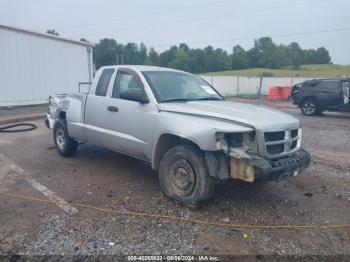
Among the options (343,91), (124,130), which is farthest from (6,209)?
(343,91)

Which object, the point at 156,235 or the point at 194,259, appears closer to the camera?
the point at 194,259

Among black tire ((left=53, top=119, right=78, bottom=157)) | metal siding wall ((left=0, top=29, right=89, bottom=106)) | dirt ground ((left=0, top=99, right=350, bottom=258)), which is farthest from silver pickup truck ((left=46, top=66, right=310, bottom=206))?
metal siding wall ((left=0, top=29, right=89, bottom=106))

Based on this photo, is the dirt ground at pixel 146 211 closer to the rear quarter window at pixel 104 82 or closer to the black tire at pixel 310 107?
the rear quarter window at pixel 104 82

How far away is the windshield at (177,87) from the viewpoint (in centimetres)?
486

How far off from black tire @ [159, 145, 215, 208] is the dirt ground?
0.17 m

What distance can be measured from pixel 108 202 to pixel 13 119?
30.8 feet

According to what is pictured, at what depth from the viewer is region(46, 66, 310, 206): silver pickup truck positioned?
3.84 meters

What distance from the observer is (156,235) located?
3594 mm

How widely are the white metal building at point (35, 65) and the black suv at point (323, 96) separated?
39.3 ft

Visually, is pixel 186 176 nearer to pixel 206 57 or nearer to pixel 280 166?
pixel 280 166

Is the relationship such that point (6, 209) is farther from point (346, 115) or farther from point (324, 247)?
point (346, 115)

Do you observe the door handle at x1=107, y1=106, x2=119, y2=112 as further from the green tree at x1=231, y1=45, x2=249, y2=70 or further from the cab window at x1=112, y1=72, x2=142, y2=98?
the green tree at x1=231, y1=45, x2=249, y2=70

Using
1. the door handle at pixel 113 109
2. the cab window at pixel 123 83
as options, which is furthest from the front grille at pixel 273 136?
the door handle at pixel 113 109

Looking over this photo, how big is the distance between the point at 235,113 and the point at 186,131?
66 centimetres
